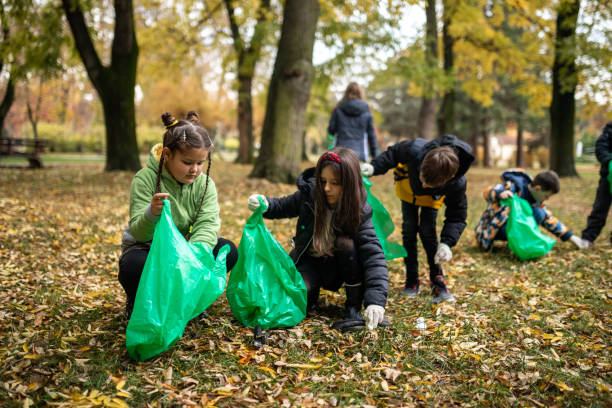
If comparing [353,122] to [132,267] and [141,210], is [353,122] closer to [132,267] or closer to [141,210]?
[141,210]

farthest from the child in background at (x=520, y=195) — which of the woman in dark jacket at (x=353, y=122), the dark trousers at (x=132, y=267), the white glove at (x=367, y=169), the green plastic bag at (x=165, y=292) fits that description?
the dark trousers at (x=132, y=267)

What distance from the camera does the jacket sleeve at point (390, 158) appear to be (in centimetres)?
348

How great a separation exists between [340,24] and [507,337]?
11.7m

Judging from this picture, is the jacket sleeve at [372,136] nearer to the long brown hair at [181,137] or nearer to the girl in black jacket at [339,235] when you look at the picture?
the girl in black jacket at [339,235]

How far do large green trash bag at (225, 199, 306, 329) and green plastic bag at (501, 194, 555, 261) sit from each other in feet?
9.35

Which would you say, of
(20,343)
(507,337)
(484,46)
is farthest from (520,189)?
(484,46)

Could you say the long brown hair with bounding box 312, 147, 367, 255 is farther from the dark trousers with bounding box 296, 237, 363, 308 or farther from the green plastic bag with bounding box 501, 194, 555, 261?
the green plastic bag with bounding box 501, 194, 555, 261

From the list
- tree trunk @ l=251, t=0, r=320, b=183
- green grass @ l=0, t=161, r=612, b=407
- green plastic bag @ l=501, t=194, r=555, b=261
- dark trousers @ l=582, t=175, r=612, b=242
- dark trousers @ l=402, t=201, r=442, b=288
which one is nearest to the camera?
green grass @ l=0, t=161, r=612, b=407

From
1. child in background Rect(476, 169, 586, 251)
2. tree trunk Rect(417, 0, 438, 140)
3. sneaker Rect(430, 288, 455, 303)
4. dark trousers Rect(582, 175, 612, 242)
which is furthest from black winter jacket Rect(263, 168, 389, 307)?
tree trunk Rect(417, 0, 438, 140)

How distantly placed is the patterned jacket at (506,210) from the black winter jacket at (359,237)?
104 inches

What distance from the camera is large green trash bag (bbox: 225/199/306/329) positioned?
2805 mm

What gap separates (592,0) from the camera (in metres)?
11.8

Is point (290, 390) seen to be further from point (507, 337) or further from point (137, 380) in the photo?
point (507, 337)

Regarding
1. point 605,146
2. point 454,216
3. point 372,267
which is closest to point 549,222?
point 605,146
